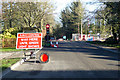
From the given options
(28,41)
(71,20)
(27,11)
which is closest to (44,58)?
(28,41)

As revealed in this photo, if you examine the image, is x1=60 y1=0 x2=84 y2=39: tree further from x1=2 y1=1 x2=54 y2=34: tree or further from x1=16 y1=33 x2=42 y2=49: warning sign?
x1=16 y1=33 x2=42 y2=49: warning sign

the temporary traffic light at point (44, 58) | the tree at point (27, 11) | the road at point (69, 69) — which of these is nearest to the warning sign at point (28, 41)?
the temporary traffic light at point (44, 58)

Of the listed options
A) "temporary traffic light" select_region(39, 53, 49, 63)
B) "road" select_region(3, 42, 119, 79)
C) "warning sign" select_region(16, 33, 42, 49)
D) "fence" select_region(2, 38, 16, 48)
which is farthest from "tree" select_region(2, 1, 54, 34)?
"road" select_region(3, 42, 119, 79)

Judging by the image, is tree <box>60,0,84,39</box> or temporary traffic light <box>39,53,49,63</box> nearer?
temporary traffic light <box>39,53,49,63</box>

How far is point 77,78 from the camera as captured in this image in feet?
23.5

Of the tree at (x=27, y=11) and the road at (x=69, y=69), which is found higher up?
the tree at (x=27, y=11)

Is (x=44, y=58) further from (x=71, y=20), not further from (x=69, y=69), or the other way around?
(x=71, y=20)

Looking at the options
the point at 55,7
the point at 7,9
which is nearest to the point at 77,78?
the point at 7,9

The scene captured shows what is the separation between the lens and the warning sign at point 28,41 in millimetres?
11233

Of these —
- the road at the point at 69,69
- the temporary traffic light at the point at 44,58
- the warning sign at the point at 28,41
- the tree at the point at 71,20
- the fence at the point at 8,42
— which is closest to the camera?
the road at the point at 69,69

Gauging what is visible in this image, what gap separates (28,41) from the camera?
37.0 feet

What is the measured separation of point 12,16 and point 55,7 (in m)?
8.36

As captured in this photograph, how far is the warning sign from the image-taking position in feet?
36.9

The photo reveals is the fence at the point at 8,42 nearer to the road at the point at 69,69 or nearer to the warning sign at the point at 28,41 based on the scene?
the road at the point at 69,69
